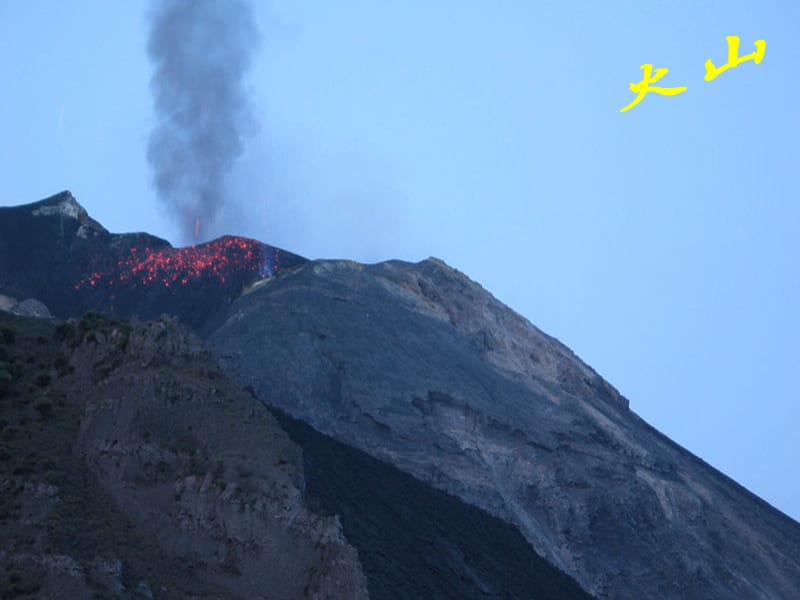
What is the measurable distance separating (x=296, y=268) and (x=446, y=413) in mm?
16510

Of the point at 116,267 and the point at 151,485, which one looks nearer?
the point at 151,485

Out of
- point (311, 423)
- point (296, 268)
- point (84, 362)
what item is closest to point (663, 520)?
point (311, 423)

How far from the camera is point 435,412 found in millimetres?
62156

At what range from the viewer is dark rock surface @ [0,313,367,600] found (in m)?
26.4

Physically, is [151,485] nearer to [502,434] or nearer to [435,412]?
[435,412]

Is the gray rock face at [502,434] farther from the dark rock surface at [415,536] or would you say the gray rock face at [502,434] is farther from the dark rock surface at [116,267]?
the dark rock surface at [116,267]

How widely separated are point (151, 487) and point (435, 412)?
33.4m

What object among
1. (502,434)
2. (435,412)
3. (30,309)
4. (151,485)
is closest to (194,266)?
(30,309)

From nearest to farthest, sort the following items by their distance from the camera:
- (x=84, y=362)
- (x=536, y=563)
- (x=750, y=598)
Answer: (x=84, y=362), (x=536, y=563), (x=750, y=598)

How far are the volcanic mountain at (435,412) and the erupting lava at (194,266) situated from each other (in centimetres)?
14

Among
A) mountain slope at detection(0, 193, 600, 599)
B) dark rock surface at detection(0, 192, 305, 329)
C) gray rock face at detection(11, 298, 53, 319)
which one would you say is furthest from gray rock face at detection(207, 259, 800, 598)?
mountain slope at detection(0, 193, 600, 599)

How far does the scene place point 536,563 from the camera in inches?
2078

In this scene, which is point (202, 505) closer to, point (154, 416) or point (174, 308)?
point (154, 416)

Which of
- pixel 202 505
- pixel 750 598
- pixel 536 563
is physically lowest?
pixel 202 505
